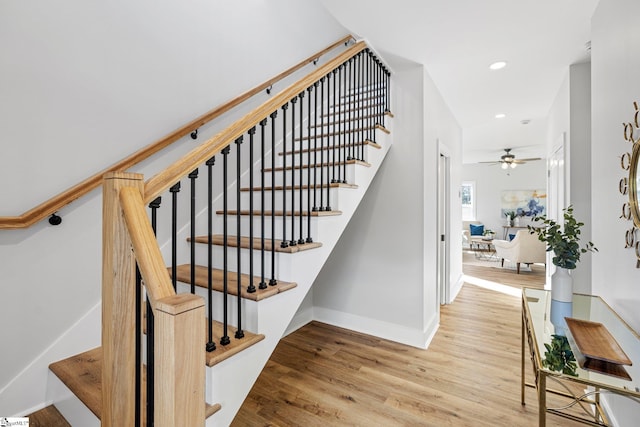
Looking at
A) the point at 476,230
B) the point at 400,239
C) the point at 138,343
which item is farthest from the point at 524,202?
the point at 138,343

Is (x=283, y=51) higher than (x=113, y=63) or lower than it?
higher

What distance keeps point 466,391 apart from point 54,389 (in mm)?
2523

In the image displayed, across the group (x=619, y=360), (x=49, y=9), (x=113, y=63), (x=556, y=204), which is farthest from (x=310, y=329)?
(x=556, y=204)

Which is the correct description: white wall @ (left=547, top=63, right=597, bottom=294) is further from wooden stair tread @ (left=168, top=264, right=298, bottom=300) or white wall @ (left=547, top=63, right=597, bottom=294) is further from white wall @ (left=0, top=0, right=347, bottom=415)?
white wall @ (left=0, top=0, right=347, bottom=415)

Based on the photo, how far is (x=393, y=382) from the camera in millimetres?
2244

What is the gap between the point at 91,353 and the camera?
1717mm

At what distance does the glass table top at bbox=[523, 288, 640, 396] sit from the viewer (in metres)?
1.11

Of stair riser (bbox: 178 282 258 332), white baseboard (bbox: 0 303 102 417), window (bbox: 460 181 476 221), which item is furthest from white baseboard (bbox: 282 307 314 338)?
window (bbox: 460 181 476 221)

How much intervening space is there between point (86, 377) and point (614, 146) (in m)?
3.11

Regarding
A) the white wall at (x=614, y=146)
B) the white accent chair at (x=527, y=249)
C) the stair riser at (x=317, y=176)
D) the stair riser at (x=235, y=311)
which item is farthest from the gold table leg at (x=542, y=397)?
the white accent chair at (x=527, y=249)

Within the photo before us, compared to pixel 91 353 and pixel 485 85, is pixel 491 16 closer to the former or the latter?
pixel 485 85

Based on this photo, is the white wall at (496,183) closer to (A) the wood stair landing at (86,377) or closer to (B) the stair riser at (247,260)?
(B) the stair riser at (247,260)

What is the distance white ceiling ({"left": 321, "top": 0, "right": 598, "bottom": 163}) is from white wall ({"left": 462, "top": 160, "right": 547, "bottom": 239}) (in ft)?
20.4

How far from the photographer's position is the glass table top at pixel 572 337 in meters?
1.11
